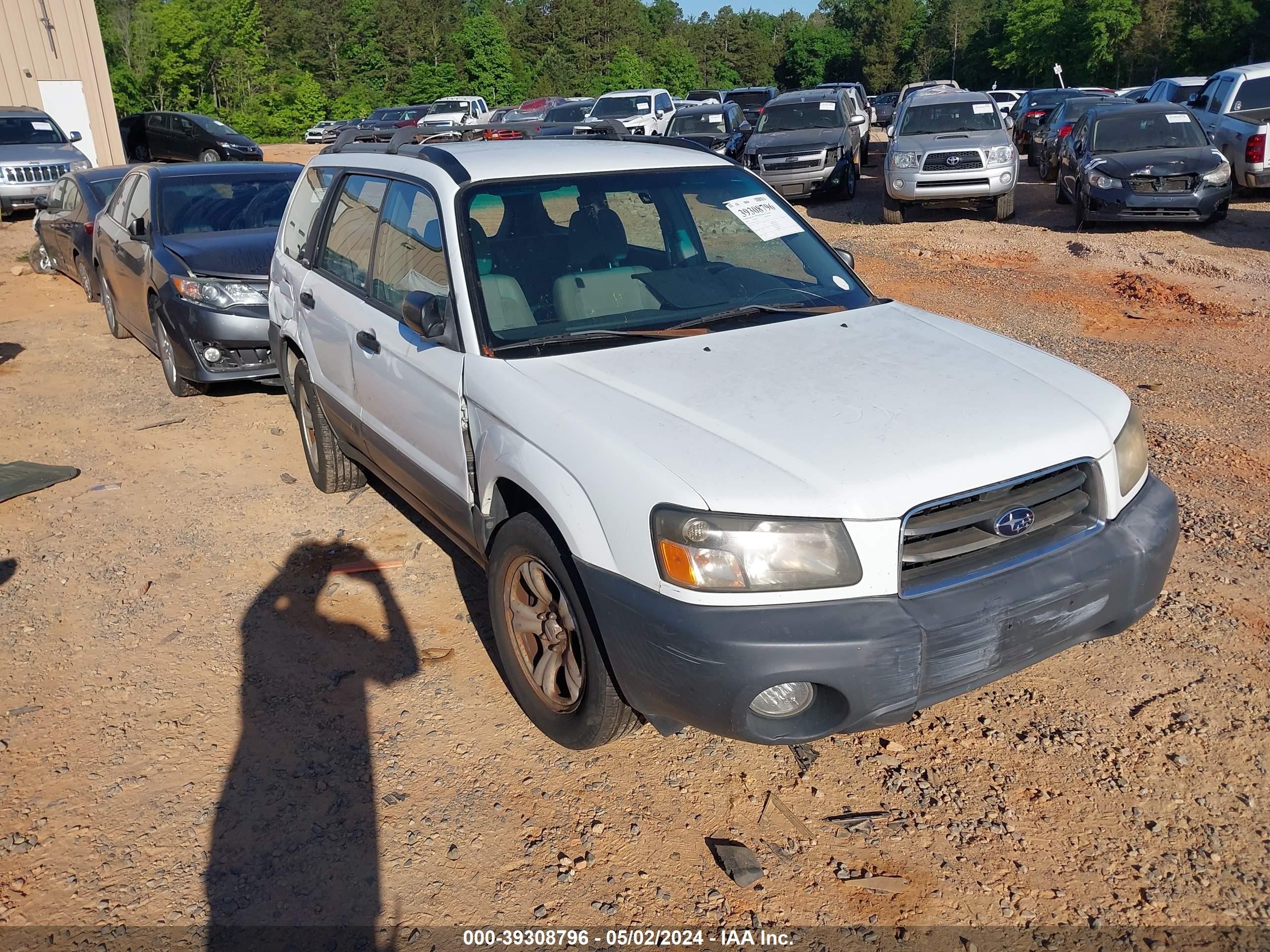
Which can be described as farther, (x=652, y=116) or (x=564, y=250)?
(x=652, y=116)

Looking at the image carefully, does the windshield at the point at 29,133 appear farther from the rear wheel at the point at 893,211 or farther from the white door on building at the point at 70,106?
the rear wheel at the point at 893,211

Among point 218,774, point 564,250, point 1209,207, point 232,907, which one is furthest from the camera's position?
point 1209,207

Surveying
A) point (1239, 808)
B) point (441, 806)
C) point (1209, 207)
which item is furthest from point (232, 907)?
point (1209, 207)

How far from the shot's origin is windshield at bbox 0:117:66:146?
18.9m

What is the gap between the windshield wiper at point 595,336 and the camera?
3469mm

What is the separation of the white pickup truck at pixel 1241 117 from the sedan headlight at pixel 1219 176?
1762 millimetres

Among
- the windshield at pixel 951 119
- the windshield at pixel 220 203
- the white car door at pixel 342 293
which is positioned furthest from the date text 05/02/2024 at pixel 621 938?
the windshield at pixel 951 119

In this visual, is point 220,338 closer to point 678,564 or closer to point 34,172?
point 678,564

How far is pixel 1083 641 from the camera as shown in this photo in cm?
304

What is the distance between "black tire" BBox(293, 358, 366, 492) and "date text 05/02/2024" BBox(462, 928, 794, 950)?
125 inches

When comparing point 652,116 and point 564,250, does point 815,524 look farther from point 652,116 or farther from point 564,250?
point 652,116

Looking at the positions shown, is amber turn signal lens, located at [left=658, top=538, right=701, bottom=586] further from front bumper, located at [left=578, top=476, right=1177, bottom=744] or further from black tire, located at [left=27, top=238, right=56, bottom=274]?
black tire, located at [left=27, top=238, right=56, bottom=274]

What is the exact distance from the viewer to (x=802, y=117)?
59.3ft

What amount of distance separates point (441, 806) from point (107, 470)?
4.25 meters
